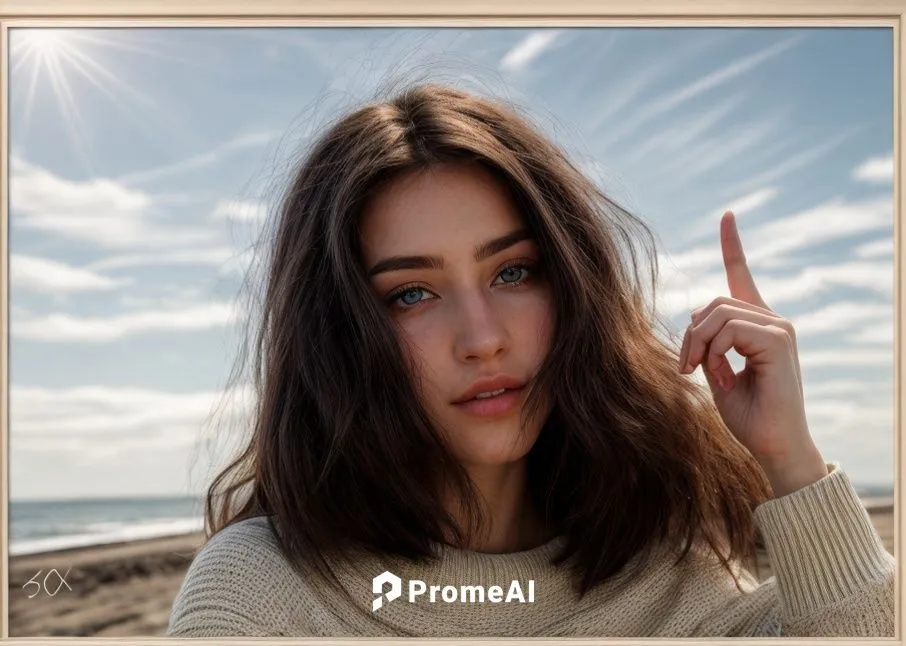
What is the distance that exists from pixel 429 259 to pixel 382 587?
567mm

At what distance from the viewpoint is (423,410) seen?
5.06 ft

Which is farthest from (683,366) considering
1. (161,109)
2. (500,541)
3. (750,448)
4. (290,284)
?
(161,109)

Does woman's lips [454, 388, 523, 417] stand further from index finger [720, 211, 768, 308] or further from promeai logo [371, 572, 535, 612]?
index finger [720, 211, 768, 308]

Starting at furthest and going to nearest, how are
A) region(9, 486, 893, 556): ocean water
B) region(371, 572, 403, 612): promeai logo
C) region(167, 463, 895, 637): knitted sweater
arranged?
region(9, 486, 893, 556): ocean water
region(371, 572, 403, 612): promeai logo
region(167, 463, 895, 637): knitted sweater

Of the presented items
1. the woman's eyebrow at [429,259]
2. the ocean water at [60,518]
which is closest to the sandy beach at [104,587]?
A: the ocean water at [60,518]

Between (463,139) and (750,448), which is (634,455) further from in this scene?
(463,139)

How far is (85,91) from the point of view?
175cm

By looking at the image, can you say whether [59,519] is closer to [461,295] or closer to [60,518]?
[60,518]

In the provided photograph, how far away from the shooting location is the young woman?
1.50 m

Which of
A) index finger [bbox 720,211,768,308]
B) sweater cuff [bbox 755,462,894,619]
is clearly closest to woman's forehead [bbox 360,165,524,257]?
index finger [bbox 720,211,768,308]

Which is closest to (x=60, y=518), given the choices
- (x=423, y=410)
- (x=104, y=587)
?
(x=423, y=410)

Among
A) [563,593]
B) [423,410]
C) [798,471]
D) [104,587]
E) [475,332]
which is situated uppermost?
[475,332]

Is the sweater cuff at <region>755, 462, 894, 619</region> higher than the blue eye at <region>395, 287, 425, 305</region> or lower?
lower

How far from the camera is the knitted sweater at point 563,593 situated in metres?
1.46
